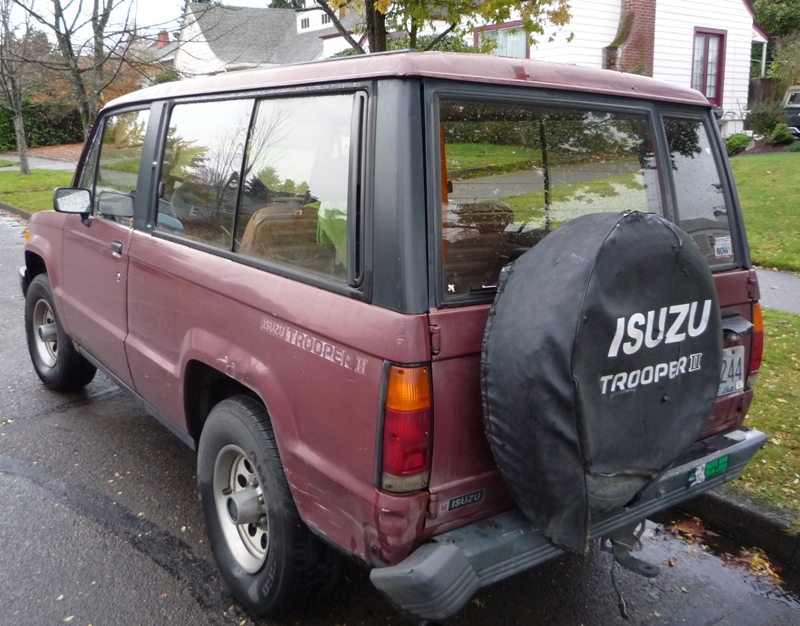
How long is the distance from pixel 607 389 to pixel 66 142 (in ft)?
126

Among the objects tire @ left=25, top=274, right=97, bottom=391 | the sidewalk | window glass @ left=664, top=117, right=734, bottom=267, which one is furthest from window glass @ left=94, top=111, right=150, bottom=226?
the sidewalk

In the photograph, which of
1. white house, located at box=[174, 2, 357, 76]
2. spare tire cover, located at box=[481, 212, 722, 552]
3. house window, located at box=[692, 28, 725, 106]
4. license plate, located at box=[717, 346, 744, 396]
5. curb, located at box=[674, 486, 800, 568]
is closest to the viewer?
spare tire cover, located at box=[481, 212, 722, 552]

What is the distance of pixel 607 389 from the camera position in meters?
2.15

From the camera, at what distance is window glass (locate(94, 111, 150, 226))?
389cm

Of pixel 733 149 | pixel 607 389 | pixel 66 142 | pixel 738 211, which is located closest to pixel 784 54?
pixel 733 149

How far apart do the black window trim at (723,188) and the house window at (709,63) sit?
60.0ft

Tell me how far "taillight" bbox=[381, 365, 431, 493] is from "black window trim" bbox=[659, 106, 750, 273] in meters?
1.49

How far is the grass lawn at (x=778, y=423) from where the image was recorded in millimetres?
3619

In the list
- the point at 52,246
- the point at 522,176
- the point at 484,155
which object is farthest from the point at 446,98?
the point at 52,246

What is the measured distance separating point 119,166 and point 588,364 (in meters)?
3.19

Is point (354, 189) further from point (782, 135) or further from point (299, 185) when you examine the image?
point (782, 135)

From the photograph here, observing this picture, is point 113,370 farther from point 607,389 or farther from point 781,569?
point 781,569

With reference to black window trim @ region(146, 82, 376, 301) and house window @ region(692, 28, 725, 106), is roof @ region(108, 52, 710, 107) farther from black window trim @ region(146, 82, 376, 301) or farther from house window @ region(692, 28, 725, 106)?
house window @ region(692, 28, 725, 106)

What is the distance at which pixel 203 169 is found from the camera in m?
3.32
